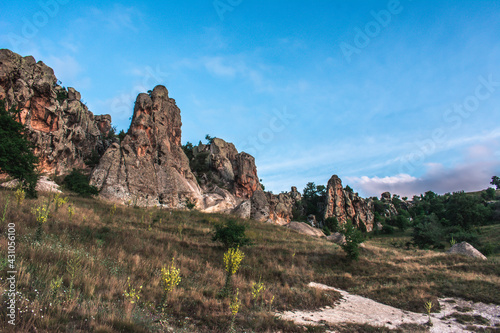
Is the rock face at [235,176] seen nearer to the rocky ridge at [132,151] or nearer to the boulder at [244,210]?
the rocky ridge at [132,151]

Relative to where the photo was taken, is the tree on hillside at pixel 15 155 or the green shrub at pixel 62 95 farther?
the green shrub at pixel 62 95

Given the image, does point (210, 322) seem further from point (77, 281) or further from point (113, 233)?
point (113, 233)

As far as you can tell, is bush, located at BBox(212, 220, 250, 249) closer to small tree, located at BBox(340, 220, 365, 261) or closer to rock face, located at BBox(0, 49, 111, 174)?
small tree, located at BBox(340, 220, 365, 261)

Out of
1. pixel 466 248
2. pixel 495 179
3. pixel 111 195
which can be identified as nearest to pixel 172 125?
pixel 111 195

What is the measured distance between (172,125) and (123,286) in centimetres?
4426

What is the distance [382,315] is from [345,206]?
231 ft

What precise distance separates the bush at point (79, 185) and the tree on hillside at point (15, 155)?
9017 millimetres

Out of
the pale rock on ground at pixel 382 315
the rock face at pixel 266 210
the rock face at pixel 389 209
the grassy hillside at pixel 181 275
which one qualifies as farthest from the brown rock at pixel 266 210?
the rock face at pixel 389 209

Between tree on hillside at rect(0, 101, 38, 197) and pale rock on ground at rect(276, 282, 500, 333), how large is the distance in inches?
775

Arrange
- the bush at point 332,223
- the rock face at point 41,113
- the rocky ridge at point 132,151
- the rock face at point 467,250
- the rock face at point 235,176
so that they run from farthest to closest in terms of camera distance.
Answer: the bush at point 332,223, the rock face at point 235,176, the rocky ridge at point 132,151, the rock face at point 41,113, the rock face at point 467,250

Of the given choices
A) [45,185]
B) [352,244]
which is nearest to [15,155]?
[45,185]

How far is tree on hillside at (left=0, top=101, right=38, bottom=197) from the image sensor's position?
1684 cm

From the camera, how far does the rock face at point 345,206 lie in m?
72.1

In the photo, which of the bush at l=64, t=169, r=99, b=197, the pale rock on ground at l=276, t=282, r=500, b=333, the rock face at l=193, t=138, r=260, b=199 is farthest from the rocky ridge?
the pale rock on ground at l=276, t=282, r=500, b=333
